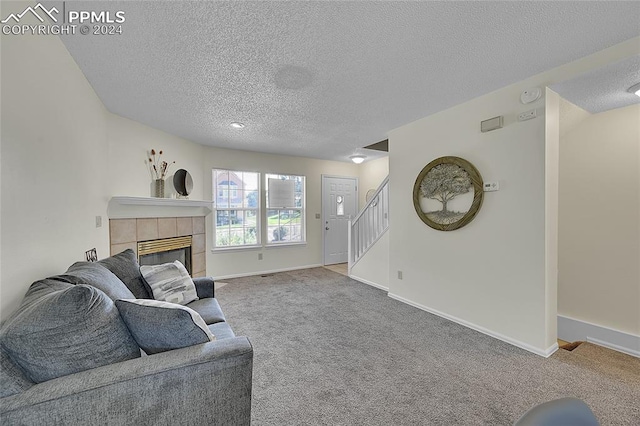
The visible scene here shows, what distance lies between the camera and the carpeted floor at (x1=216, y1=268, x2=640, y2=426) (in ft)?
5.19

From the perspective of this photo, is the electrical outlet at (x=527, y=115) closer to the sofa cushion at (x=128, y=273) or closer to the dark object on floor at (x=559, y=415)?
the dark object on floor at (x=559, y=415)

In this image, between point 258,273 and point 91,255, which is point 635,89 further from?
point 258,273

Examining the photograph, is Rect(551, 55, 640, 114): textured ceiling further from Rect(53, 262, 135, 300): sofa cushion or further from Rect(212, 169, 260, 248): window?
Rect(212, 169, 260, 248): window

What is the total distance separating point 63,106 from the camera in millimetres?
1837

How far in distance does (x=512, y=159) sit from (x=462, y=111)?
0.77 m

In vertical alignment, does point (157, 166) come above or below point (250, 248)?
above

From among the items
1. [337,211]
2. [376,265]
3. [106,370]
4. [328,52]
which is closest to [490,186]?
[328,52]

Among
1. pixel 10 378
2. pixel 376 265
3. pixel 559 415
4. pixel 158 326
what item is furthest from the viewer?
pixel 376 265

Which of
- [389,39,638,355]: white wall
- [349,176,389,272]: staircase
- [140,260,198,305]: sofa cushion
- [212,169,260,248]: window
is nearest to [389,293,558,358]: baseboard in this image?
[389,39,638,355]: white wall

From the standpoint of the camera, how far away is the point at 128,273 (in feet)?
6.32

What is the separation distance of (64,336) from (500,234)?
10.1 ft

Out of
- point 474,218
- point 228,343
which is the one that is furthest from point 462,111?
point 228,343

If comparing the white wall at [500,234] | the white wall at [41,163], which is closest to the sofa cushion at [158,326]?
the white wall at [41,163]

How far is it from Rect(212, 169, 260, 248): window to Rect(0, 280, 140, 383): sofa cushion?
152 inches
